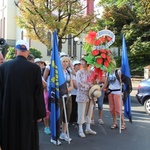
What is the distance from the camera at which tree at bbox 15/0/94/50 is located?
62.3 ft

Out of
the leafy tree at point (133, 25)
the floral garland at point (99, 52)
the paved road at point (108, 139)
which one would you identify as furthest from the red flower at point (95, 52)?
the leafy tree at point (133, 25)

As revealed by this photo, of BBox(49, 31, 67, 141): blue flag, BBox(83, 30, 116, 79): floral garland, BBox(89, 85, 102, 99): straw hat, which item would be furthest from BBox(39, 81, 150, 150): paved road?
BBox(83, 30, 116, 79): floral garland

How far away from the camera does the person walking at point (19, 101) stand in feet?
14.3

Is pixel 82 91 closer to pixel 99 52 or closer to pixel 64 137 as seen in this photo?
pixel 99 52

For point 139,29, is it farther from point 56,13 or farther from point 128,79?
point 128,79

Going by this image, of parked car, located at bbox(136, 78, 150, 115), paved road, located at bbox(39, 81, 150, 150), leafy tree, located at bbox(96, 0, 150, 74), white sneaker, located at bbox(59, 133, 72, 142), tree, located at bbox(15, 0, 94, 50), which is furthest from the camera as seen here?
leafy tree, located at bbox(96, 0, 150, 74)

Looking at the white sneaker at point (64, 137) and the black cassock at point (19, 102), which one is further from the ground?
the black cassock at point (19, 102)

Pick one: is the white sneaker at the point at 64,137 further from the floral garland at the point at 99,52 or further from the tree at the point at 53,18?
the tree at the point at 53,18

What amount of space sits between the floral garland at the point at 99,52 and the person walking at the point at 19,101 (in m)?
2.71

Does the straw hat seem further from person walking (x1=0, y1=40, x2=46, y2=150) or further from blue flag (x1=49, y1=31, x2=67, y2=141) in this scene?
person walking (x1=0, y1=40, x2=46, y2=150)

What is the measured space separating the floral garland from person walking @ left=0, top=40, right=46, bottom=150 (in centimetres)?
271

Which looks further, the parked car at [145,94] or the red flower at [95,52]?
the parked car at [145,94]

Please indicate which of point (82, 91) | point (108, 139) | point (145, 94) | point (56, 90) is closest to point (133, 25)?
point (145, 94)

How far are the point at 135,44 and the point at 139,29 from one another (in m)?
1.51
